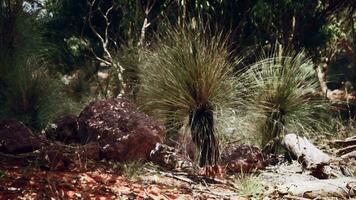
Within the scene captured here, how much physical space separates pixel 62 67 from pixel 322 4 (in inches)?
265

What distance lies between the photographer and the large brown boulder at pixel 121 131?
4207 mm

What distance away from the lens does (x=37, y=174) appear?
309 centimetres

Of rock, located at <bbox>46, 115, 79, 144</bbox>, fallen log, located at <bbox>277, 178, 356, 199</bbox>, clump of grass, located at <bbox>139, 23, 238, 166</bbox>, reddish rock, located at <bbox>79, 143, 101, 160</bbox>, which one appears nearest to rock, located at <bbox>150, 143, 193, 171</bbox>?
clump of grass, located at <bbox>139, 23, 238, 166</bbox>

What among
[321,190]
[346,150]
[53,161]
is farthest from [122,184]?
[346,150]

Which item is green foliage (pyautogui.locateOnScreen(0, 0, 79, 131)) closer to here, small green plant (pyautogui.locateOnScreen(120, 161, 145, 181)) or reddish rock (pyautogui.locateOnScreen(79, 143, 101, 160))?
reddish rock (pyautogui.locateOnScreen(79, 143, 101, 160))

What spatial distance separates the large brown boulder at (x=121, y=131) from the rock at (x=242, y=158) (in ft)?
2.65

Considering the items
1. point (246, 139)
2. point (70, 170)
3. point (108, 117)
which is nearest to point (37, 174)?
point (70, 170)

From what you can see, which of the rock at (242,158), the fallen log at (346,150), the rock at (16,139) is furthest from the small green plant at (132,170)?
the fallen log at (346,150)

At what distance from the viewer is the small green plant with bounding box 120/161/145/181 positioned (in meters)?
3.55

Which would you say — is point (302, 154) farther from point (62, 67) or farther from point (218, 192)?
point (62, 67)

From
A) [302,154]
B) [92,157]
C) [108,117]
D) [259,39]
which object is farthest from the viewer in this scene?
[259,39]

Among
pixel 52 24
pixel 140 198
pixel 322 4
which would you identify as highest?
pixel 322 4

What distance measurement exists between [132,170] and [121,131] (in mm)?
717

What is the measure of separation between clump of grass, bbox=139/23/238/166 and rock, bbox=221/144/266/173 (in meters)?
0.62
